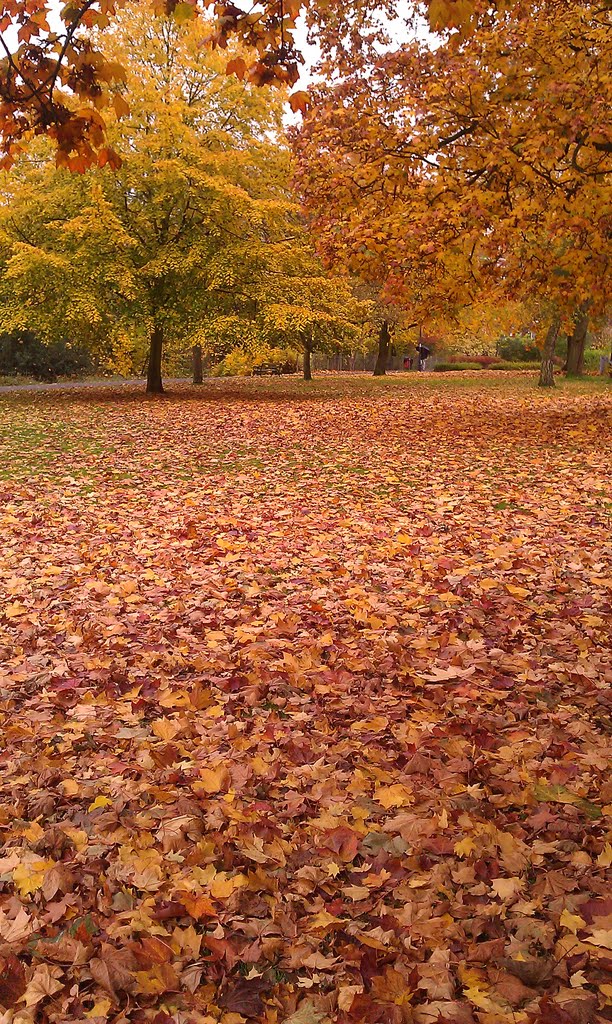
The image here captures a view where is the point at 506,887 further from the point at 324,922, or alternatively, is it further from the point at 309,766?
the point at 309,766

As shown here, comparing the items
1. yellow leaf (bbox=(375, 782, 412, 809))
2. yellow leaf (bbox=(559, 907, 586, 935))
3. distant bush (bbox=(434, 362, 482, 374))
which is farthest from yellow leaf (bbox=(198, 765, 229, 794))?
distant bush (bbox=(434, 362, 482, 374))

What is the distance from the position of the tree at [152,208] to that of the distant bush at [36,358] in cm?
833

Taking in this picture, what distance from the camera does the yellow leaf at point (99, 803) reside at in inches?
121

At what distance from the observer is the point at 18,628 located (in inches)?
198

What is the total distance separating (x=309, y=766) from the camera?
332 centimetres

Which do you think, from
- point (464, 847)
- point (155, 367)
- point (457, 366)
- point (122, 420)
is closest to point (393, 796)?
point (464, 847)

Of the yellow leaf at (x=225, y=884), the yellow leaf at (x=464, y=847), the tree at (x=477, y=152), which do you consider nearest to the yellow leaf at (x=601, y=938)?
the yellow leaf at (x=464, y=847)

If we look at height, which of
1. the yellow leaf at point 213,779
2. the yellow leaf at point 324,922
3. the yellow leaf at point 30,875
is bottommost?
the yellow leaf at point 30,875

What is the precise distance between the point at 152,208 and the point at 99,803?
20.4 metres

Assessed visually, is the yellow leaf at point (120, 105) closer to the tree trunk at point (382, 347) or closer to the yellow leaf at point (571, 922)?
the yellow leaf at point (571, 922)

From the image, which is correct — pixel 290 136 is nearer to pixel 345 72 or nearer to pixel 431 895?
pixel 345 72

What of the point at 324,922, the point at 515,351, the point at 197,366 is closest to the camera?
the point at 324,922

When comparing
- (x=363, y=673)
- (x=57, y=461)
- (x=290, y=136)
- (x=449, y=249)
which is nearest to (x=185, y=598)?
Result: (x=363, y=673)

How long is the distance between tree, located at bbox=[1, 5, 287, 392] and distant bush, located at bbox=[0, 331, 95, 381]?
833cm
